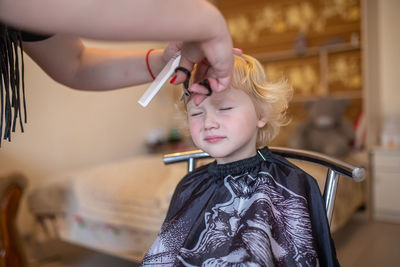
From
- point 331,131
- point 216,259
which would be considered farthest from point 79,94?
point 216,259

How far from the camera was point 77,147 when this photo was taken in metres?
2.71

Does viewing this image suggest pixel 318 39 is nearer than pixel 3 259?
No

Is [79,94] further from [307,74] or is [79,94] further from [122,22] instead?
[122,22]

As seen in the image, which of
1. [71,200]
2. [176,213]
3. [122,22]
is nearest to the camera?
[122,22]

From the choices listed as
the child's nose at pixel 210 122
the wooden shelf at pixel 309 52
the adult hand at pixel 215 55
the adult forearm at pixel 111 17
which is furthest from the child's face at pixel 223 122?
the wooden shelf at pixel 309 52

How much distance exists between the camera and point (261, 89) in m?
0.81

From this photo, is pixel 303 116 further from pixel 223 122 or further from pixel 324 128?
pixel 223 122

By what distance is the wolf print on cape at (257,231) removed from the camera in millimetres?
663

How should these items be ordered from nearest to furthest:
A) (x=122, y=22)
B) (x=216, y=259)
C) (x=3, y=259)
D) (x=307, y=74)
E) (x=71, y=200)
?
(x=122, y=22)
(x=216, y=259)
(x=3, y=259)
(x=71, y=200)
(x=307, y=74)

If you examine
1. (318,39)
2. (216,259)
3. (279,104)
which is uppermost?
(318,39)

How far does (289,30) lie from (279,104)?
2567 millimetres

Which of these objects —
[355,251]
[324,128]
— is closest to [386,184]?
[324,128]

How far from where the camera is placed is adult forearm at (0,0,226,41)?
371 mm

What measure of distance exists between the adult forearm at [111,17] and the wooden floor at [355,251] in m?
1.70
